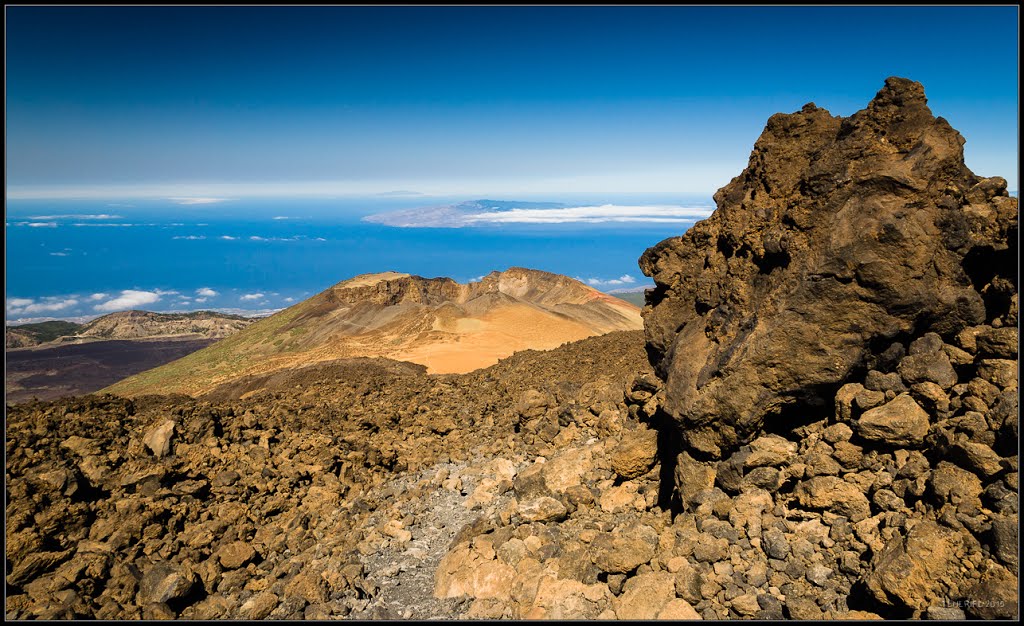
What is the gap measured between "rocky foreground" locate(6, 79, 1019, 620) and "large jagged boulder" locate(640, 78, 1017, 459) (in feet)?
0.09

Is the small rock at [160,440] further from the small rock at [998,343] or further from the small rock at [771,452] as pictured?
the small rock at [998,343]

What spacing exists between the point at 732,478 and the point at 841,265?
2.90 meters

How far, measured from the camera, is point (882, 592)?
5184mm

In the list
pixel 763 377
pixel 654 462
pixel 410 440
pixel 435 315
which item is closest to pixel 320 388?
pixel 410 440

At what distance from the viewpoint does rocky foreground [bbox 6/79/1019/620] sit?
5840mm

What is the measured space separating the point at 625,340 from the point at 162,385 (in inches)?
942

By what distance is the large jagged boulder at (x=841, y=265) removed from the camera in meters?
6.56

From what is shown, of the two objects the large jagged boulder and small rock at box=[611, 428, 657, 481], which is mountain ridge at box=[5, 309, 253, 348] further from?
the large jagged boulder

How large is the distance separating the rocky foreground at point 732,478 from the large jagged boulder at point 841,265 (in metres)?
0.03

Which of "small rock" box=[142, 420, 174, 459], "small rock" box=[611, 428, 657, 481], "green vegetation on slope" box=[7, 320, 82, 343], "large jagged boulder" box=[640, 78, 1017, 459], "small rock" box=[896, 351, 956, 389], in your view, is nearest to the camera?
"small rock" box=[896, 351, 956, 389]

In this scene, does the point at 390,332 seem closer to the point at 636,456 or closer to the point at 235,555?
the point at 235,555

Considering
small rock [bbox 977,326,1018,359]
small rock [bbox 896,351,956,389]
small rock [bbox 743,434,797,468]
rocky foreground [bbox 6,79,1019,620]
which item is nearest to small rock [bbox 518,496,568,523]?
rocky foreground [bbox 6,79,1019,620]

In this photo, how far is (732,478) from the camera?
730 cm

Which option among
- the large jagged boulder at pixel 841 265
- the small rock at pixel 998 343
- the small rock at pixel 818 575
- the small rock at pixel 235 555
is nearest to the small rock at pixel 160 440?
the small rock at pixel 235 555
